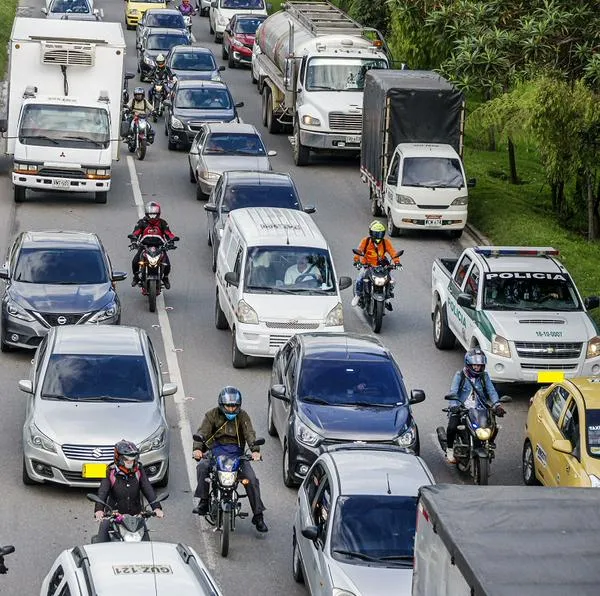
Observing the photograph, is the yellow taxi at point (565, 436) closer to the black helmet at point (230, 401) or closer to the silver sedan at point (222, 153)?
the black helmet at point (230, 401)

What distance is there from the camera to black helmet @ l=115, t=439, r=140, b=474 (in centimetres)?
1541

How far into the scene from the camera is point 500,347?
22.4 metres

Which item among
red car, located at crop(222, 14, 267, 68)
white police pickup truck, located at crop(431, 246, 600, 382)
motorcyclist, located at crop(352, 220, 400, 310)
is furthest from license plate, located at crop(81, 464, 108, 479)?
red car, located at crop(222, 14, 267, 68)

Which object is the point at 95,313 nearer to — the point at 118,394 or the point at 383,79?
the point at 118,394

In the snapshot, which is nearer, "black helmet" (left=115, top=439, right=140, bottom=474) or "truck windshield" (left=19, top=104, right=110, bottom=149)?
"black helmet" (left=115, top=439, right=140, bottom=474)

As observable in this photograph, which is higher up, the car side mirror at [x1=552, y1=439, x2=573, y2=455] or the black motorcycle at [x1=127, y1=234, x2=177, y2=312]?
the car side mirror at [x1=552, y1=439, x2=573, y2=455]

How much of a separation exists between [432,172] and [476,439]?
44.0 ft

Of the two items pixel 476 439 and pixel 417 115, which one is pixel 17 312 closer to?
pixel 476 439

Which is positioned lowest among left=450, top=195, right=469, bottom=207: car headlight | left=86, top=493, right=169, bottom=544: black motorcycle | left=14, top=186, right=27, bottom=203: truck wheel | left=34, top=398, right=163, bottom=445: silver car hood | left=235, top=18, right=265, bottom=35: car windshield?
left=235, top=18, right=265, bottom=35: car windshield

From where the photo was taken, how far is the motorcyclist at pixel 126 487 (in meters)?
15.5

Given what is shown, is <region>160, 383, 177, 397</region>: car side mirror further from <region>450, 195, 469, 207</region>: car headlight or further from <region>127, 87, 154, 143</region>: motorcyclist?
<region>127, 87, 154, 143</region>: motorcyclist

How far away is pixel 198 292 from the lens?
28.2 metres

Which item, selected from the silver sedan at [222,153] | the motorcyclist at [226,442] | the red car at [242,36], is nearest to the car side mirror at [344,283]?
the motorcyclist at [226,442]

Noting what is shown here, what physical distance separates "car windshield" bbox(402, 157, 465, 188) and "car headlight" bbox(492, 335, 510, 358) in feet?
31.9
